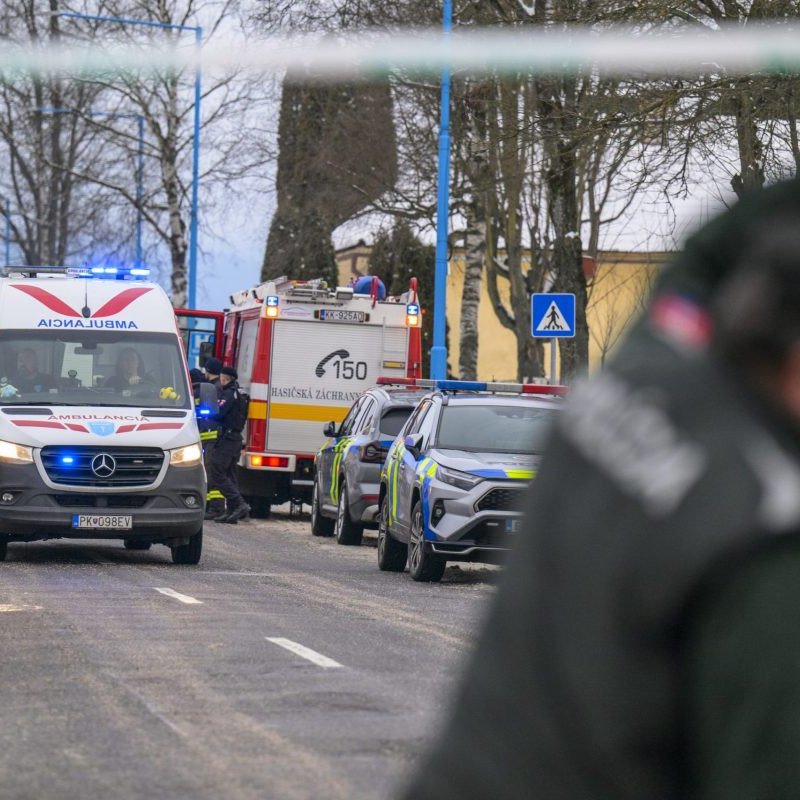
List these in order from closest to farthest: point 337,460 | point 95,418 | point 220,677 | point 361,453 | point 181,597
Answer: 1. point 220,677
2. point 181,597
3. point 95,418
4. point 361,453
5. point 337,460

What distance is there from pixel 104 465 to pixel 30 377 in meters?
1.20

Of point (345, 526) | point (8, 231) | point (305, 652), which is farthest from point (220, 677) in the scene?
point (8, 231)

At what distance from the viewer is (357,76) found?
1430 inches

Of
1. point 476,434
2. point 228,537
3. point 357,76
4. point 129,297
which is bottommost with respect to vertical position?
point 228,537

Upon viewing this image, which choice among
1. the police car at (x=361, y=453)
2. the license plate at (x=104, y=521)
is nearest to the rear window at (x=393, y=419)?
the police car at (x=361, y=453)

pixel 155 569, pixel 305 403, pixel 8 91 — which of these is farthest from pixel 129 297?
pixel 8 91

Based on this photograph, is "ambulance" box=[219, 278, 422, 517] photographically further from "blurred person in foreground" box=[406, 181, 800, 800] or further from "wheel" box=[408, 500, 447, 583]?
"blurred person in foreground" box=[406, 181, 800, 800]

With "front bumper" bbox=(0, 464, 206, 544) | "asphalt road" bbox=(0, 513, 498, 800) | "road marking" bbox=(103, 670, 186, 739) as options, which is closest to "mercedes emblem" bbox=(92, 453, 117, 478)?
"front bumper" bbox=(0, 464, 206, 544)

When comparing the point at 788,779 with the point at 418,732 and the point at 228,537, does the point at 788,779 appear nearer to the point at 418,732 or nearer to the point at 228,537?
the point at 418,732

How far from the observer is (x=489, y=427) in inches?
628

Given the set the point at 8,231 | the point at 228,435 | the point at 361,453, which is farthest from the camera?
the point at 8,231

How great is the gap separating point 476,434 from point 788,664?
14.6 metres

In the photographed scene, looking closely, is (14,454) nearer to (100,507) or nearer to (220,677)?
(100,507)

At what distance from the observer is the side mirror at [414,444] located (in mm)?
15906
